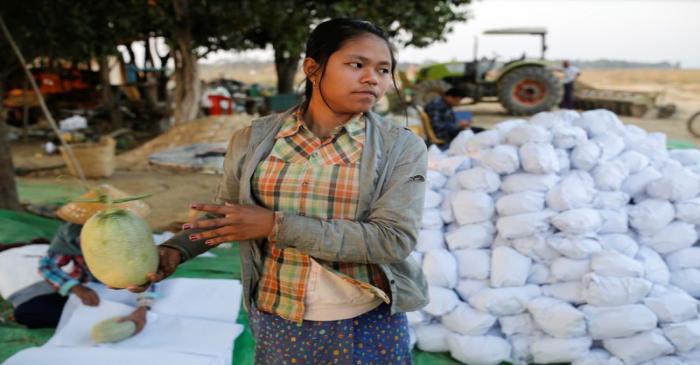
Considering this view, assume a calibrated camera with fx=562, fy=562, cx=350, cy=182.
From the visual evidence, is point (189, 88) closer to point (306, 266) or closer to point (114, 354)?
point (114, 354)

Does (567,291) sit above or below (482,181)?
below

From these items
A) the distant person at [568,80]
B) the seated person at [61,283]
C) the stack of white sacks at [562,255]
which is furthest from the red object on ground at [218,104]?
the stack of white sacks at [562,255]

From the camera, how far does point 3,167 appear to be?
4.09 m

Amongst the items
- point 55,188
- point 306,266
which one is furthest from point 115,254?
point 55,188

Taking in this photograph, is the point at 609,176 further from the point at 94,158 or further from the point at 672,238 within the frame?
the point at 94,158

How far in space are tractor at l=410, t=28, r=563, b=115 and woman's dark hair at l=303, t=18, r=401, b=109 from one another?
10.00 meters

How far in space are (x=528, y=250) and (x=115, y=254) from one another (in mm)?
1998

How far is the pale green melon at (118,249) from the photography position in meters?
1.11

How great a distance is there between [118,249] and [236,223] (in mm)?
346

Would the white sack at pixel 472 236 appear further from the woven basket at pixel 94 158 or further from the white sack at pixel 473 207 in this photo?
the woven basket at pixel 94 158

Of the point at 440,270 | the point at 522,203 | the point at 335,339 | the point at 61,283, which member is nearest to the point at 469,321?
the point at 440,270

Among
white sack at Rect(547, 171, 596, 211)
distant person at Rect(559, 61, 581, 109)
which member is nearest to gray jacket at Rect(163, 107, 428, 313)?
white sack at Rect(547, 171, 596, 211)

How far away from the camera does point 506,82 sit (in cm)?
1160

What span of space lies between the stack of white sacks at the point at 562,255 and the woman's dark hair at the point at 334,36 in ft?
5.64
